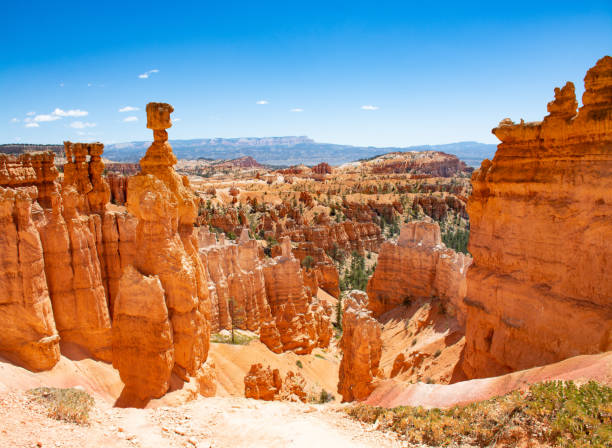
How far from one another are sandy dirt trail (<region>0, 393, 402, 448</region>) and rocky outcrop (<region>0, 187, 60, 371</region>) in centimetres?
320

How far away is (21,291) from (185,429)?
547 cm

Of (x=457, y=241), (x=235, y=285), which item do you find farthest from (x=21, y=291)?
(x=457, y=241)

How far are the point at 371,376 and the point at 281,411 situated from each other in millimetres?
5152

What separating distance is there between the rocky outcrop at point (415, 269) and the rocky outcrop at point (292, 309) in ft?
12.2

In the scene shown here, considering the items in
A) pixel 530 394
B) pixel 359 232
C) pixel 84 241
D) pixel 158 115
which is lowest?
pixel 359 232

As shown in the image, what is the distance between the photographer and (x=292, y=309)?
2306 cm

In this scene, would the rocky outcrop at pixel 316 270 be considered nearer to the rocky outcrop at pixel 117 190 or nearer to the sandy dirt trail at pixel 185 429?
the sandy dirt trail at pixel 185 429

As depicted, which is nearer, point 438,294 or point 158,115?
point 158,115

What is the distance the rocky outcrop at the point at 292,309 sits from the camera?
22.0 meters

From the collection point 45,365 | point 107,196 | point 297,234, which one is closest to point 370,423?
point 45,365

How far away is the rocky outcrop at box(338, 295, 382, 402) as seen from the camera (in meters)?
12.7

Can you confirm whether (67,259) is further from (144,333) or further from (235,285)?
(235,285)

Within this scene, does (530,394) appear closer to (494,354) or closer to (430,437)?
(430,437)

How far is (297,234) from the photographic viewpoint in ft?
155
